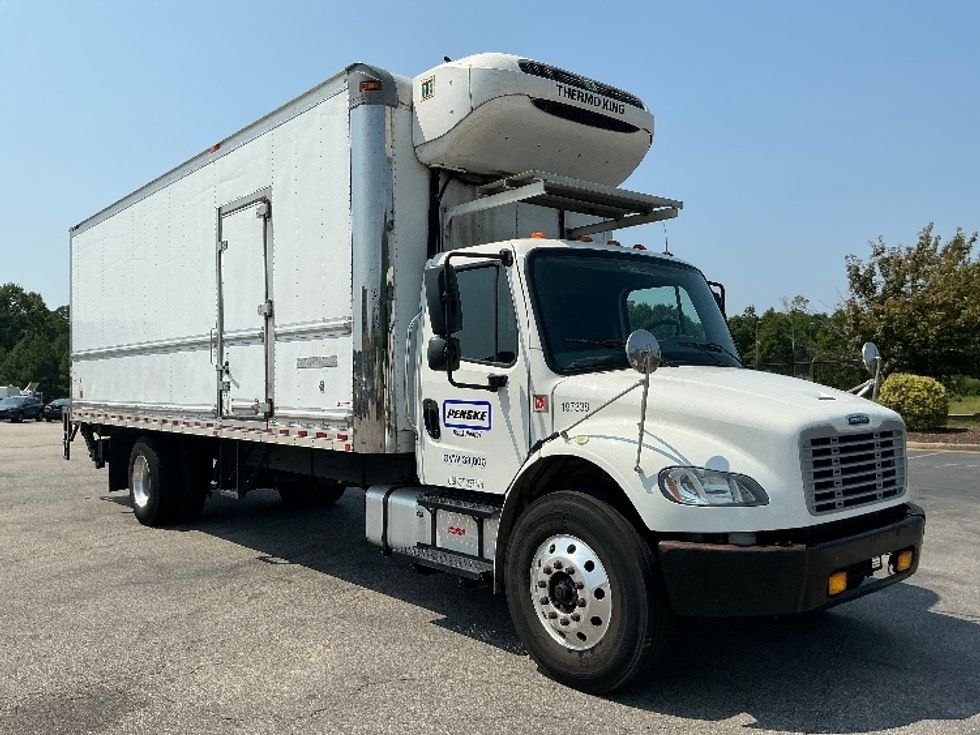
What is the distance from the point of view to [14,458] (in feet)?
61.5

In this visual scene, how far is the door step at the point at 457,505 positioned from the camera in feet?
17.3

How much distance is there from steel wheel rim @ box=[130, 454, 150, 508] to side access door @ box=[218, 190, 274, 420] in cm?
235

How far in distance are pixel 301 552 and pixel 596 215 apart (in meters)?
4.09

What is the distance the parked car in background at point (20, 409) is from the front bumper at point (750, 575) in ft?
157

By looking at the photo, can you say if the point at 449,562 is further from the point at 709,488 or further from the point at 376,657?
the point at 709,488

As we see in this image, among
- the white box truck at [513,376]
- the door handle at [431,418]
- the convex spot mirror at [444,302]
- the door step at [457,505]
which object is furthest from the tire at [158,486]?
the convex spot mirror at [444,302]

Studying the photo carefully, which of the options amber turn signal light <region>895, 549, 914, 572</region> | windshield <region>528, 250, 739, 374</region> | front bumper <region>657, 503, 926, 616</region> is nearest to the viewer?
front bumper <region>657, 503, 926, 616</region>

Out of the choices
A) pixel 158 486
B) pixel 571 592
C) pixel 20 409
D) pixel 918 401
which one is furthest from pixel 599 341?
pixel 20 409

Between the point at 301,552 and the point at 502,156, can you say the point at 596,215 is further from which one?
the point at 301,552

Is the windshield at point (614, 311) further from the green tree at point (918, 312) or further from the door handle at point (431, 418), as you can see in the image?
the green tree at point (918, 312)

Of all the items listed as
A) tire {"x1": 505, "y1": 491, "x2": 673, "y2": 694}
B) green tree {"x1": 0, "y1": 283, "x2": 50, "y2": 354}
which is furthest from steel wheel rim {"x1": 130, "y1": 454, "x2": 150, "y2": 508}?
green tree {"x1": 0, "y1": 283, "x2": 50, "y2": 354}

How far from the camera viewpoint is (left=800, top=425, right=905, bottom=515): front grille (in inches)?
164

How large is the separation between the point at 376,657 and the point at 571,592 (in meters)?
1.29

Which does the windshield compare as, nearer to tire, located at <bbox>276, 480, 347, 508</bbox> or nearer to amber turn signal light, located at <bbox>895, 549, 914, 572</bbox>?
amber turn signal light, located at <bbox>895, 549, 914, 572</bbox>
